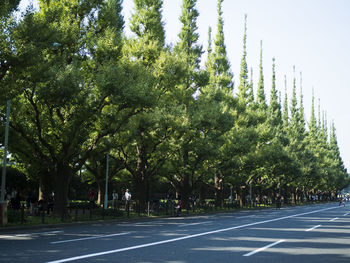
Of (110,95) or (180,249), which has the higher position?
(110,95)

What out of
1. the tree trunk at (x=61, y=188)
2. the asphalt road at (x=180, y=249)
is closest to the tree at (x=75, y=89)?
the tree trunk at (x=61, y=188)

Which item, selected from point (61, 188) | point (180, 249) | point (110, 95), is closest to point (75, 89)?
point (110, 95)

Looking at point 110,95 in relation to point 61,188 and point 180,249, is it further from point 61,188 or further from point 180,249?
point 180,249

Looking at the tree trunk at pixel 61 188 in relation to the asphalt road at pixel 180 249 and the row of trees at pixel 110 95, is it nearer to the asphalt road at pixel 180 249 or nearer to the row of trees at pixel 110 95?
the row of trees at pixel 110 95

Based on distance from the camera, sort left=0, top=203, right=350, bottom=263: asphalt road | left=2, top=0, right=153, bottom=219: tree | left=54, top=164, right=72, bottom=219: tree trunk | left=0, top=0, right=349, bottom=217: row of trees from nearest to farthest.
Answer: left=0, top=203, right=350, bottom=263: asphalt road, left=0, top=0, right=349, bottom=217: row of trees, left=2, top=0, right=153, bottom=219: tree, left=54, top=164, right=72, bottom=219: tree trunk

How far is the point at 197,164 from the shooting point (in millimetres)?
35312

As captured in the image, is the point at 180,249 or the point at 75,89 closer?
the point at 180,249

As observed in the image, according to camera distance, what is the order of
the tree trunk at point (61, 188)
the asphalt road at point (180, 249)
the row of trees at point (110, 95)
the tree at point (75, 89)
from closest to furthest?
1. the asphalt road at point (180, 249)
2. the row of trees at point (110, 95)
3. the tree at point (75, 89)
4. the tree trunk at point (61, 188)

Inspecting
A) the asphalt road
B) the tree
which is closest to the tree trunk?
the tree

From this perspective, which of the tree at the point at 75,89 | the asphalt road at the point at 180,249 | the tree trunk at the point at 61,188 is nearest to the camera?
the asphalt road at the point at 180,249

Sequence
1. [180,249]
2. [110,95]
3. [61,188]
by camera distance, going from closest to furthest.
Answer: [180,249], [110,95], [61,188]

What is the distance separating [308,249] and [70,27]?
14877 mm

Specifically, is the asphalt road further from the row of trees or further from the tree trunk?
the tree trunk

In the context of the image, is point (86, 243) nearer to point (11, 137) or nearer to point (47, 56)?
point (47, 56)
